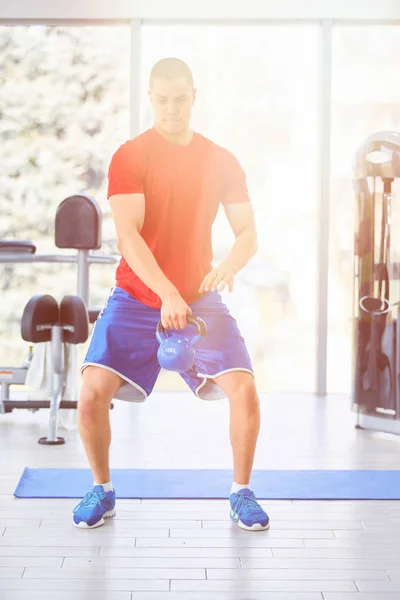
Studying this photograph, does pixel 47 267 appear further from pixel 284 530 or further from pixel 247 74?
pixel 284 530

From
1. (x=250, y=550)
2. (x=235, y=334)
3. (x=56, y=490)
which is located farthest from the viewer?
(x=56, y=490)

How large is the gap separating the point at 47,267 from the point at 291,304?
1609mm

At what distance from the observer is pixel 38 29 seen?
17.6ft

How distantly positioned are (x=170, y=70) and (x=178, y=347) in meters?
0.79

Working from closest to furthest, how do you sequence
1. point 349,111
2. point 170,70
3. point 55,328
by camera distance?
point 170,70, point 55,328, point 349,111

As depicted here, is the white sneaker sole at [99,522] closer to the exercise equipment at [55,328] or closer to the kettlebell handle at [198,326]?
the kettlebell handle at [198,326]

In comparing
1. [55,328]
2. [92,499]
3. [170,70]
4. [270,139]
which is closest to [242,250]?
[170,70]

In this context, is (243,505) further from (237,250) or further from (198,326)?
(237,250)

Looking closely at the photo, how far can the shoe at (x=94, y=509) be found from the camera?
8.07ft

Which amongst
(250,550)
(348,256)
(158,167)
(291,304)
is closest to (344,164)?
(348,256)

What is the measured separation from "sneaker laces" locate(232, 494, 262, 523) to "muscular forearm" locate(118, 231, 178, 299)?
66 centimetres

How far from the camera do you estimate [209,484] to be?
2.99m

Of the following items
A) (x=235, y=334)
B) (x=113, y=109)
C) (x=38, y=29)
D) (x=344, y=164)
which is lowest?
(x=235, y=334)

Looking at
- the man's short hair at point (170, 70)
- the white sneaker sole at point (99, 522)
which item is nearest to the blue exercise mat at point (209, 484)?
the white sneaker sole at point (99, 522)
